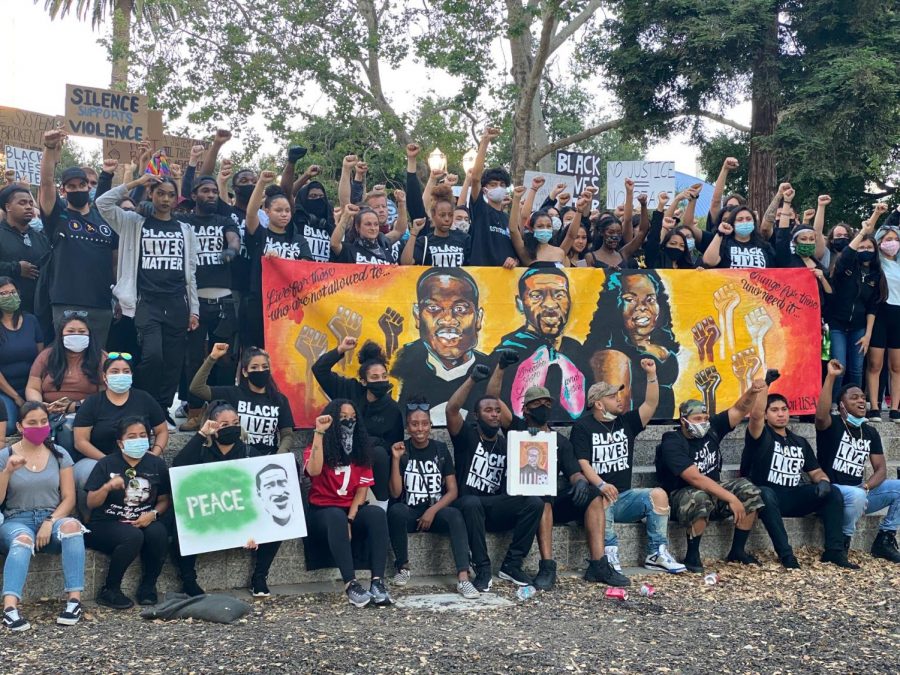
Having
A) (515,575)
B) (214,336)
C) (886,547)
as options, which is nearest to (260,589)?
(515,575)

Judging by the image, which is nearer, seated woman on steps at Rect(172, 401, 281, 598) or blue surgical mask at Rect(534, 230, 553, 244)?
seated woman on steps at Rect(172, 401, 281, 598)

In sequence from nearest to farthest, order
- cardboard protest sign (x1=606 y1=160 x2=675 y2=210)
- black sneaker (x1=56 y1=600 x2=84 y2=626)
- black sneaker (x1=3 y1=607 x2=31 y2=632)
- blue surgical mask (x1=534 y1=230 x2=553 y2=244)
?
black sneaker (x1=3 y1=607 x2=31 y2=632), black sneaker (x1=56 y1=600 x2=84 y2=626), blue surgical mask (x1=534 y1=230 x2=553 y2=244), cardboard protest sign (x1=606 y1=160 x2=675 y2=210)

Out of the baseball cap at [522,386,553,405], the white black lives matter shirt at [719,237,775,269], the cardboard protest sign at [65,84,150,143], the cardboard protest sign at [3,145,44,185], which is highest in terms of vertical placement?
the cardboard protest sign at [65,84,150,143]

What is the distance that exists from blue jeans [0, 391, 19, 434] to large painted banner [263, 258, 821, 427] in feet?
6.31

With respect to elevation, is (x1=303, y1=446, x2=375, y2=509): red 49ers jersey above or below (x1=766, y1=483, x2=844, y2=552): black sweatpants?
above

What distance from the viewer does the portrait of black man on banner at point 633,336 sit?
364 inches

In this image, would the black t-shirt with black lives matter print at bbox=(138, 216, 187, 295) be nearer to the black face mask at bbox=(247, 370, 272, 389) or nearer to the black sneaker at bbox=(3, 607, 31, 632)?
the black face mask at bbox=(247, 370, 272, 389)

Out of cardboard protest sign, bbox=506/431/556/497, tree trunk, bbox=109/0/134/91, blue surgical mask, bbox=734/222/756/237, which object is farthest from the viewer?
tree trunk, bbox=109/0/134/91

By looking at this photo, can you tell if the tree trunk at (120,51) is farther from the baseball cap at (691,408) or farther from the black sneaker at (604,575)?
the black sneaker at (604,575)

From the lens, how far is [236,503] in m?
7.00

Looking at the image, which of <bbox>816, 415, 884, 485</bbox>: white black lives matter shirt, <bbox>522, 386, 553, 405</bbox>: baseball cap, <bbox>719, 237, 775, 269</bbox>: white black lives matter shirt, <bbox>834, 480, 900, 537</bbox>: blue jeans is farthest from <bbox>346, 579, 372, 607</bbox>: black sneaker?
<bbox>719, 237, 775, 269</bbox>: white black lives matter shirt

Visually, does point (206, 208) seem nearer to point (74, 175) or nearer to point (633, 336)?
point (74, 175)

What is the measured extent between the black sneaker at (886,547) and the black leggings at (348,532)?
4301mm

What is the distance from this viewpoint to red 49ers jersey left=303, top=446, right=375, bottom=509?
7.32 metres
